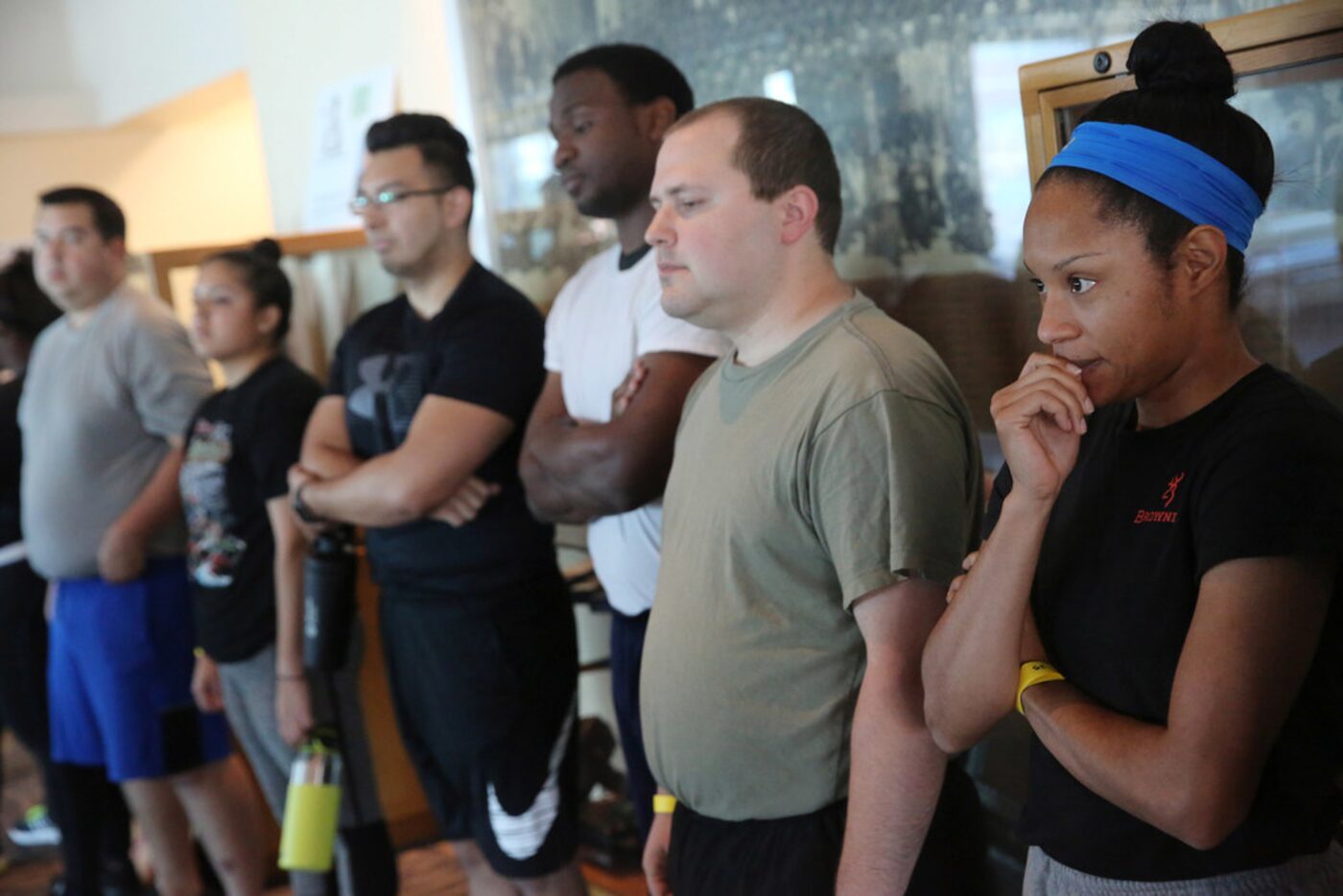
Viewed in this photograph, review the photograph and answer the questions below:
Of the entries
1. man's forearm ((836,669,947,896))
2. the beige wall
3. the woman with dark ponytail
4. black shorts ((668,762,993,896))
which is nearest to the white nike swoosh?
the woman with dark ponytail

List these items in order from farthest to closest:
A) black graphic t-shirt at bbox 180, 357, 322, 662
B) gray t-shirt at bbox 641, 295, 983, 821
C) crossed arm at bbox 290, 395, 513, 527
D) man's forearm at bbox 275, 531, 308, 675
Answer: black graphic t-shirt at bbox 180, 357, 322, 662, man's forearm at bbox 275, 531, 308, 675, crossed arm at bbox 290, 395, 513, 527, gray t-shirt at bbox 641, 295, 983, 821

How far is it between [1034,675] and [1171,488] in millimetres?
216

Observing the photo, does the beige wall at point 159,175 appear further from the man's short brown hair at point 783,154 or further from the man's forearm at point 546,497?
the man's short brown hair at point 783,154

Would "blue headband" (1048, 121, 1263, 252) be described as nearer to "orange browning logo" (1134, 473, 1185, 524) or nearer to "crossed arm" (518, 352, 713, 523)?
"orange browning logo" (1134, 473, 1185, 524)

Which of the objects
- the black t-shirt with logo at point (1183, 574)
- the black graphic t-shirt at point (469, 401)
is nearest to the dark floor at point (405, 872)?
the black graphic t-shirt at point (469, 401)

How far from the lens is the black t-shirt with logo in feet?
3.37

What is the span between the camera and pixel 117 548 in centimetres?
313

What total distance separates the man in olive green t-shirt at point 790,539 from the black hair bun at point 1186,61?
425mm

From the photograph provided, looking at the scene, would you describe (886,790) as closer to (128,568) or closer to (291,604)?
(291,604)

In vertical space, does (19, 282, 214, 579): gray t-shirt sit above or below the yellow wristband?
above

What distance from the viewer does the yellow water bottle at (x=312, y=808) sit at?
98.8 inches

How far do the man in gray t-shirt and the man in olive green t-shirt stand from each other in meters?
1.91

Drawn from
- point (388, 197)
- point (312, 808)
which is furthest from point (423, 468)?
point (312, 808)

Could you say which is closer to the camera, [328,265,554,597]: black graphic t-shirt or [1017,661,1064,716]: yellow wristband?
[1017,661,1064,716]: yellow wristband
